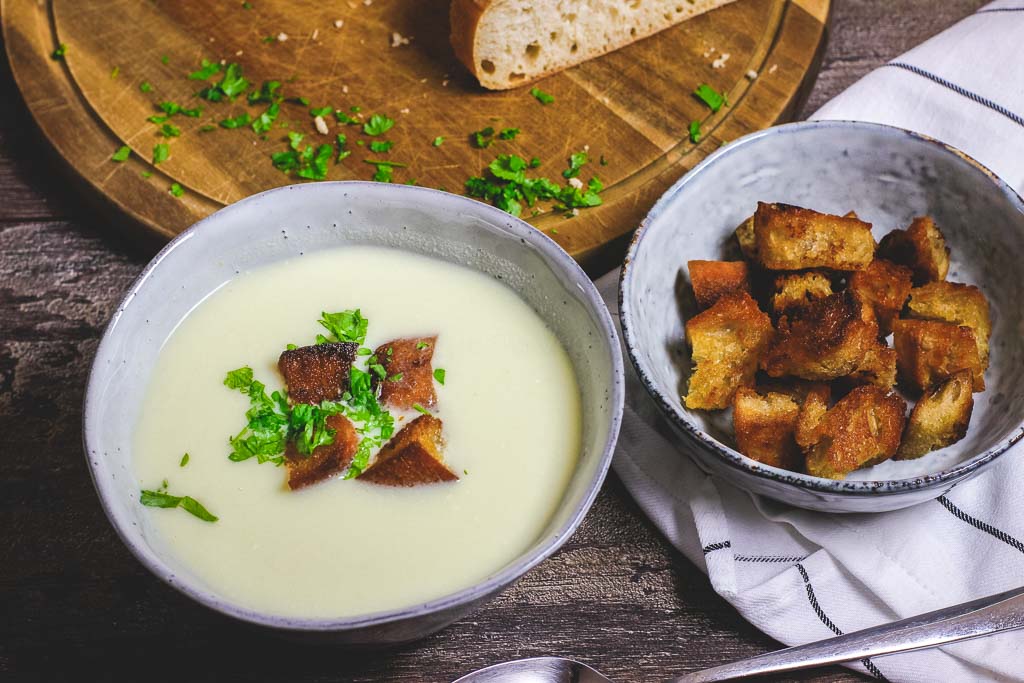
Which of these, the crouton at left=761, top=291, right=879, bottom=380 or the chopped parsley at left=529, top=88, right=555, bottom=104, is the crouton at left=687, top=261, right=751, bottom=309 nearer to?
the crouton at left=761, top=291, right=879, bottom=380

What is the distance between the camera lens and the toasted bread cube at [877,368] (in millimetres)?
1838

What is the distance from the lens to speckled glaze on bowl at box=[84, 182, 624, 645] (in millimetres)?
1401

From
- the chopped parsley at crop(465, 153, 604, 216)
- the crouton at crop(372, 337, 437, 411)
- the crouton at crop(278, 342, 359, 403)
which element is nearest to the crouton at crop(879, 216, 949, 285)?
the chopped parsley at crop(465, 153, 604, 216)

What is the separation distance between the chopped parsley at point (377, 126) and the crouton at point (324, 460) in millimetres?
1014

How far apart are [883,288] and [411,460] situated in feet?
3.36

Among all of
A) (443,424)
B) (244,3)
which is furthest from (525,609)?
(244,3)

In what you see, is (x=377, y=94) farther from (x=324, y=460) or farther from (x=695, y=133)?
(x=324, y=460)

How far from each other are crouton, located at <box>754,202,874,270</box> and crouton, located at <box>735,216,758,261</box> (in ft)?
0.27

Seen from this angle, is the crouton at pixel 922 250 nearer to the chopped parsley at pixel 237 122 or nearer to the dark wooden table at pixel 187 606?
the dark wooden table at pixel 187 606

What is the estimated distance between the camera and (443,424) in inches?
64.7

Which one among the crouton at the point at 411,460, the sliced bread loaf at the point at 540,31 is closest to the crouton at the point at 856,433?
the crouton at the point at 411,460

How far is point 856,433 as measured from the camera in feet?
5.65

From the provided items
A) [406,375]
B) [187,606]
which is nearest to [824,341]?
[406,375]

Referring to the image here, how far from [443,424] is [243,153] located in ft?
3.47
